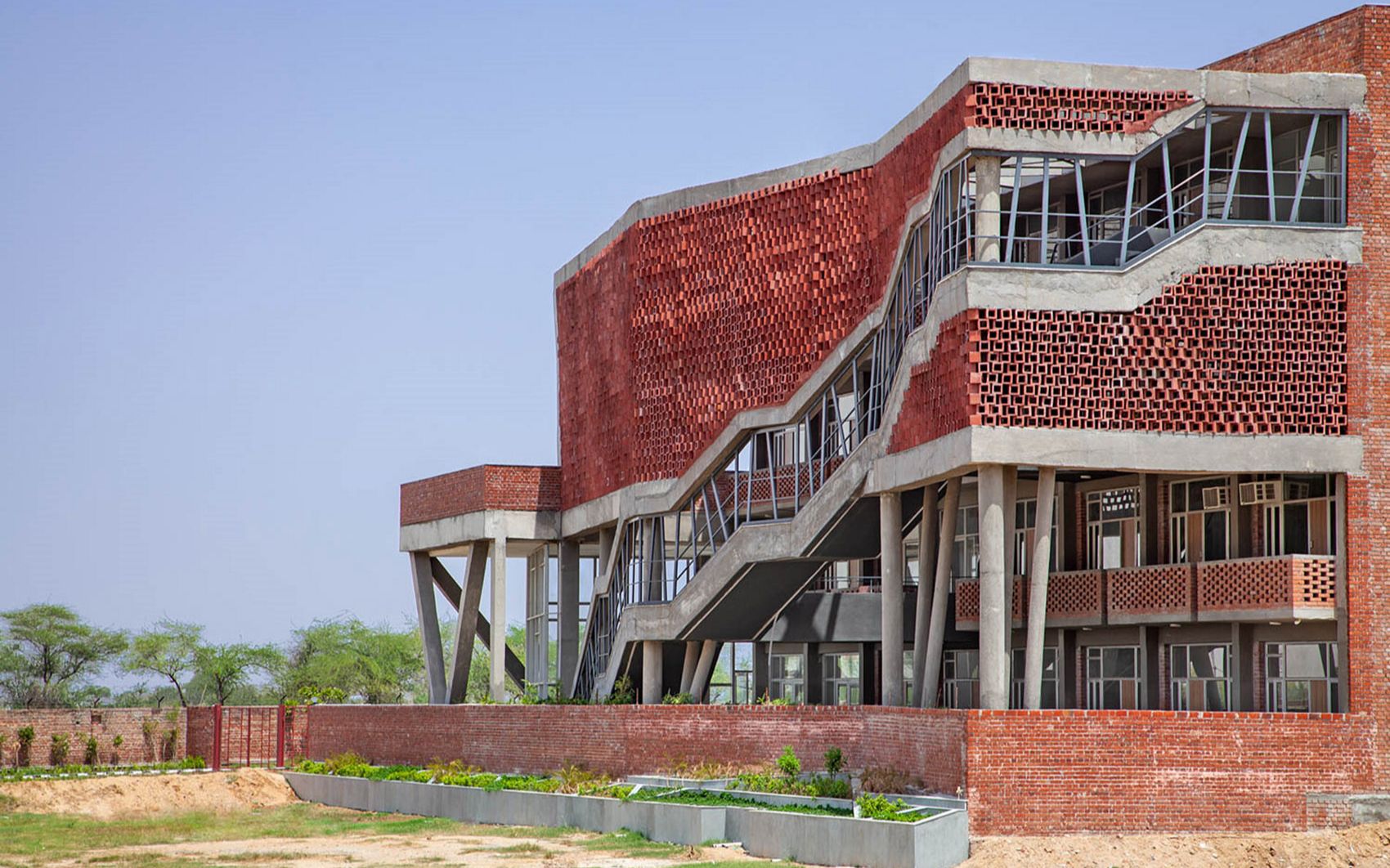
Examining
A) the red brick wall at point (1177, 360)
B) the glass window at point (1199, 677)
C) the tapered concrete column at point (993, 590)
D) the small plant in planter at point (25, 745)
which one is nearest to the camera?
the tapered concrete column at point (993, 590)

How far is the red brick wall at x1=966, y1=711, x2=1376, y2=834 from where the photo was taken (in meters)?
26.5

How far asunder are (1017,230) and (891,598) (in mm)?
9891

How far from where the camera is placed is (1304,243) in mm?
29594

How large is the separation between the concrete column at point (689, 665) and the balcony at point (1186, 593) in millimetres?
6276

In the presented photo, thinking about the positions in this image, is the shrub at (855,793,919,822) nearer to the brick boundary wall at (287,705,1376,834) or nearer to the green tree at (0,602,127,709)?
the brick boundary wall at (287,705,1376,834)

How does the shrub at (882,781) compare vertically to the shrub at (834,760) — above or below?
below

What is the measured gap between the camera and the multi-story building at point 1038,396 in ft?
95.0

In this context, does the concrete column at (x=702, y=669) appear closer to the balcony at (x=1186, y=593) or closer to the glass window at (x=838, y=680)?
the balcony at (x=1186, y=593)

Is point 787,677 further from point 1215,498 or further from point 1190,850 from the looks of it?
point 1190,850

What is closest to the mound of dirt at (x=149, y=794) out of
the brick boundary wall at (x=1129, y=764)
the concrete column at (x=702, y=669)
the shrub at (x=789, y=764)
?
the concrete column at (x=702, y=669)

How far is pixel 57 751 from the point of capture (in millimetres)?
48469

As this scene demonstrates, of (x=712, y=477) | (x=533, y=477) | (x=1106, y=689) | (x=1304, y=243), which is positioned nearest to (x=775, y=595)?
(x=712, y=477)

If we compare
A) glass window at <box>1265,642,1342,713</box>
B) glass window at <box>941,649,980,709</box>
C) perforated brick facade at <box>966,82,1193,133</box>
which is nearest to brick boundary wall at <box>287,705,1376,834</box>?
glass window at <box>1265,642,1342,713</box>

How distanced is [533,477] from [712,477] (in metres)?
8.28
